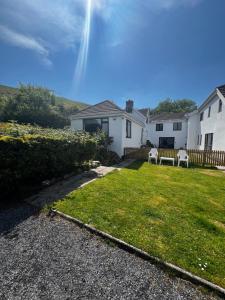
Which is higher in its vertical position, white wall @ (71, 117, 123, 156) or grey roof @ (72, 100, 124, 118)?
grey roof @ (72, 100, 124, 118)

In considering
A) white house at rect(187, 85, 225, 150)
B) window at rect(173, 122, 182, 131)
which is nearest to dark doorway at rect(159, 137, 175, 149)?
window at rect(173, 122, 182, 131)

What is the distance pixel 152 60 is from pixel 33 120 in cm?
1611

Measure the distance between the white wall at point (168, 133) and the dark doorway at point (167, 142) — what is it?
546mm

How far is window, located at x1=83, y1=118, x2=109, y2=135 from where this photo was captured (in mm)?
13648

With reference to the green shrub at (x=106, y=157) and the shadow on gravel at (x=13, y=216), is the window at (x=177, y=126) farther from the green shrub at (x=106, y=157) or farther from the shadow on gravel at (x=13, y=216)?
the shadow on gravel at (x=13, y=216)

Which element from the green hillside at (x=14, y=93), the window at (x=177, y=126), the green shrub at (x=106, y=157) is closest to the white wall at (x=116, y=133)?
the green shrub at (x=106, y=157)

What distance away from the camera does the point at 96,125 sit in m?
14.2

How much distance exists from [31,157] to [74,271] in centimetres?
363

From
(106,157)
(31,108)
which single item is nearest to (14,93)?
(31,108)

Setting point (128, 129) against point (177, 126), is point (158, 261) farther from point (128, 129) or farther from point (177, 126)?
point (177, 126)

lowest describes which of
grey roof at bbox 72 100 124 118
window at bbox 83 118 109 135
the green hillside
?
window at bbox 83 118 109 135

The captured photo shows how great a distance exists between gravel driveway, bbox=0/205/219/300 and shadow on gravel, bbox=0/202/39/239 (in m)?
0.03

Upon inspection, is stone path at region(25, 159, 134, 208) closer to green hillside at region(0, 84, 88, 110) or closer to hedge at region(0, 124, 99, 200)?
hedge at region(0, 124, 99, 200)

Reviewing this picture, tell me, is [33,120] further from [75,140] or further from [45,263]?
[45,263]
